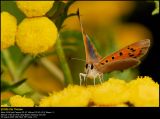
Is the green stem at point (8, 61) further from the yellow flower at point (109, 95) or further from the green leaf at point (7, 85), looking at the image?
the yellow flower at point (109, 95)

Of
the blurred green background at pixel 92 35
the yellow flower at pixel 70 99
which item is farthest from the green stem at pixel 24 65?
the yellow flower at pixel 70 99

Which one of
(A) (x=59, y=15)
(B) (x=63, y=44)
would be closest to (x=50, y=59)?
(B) (x=63, y=44)

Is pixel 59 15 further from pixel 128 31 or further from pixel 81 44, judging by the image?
pixel 128 31

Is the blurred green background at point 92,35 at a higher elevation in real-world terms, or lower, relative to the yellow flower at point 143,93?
lower

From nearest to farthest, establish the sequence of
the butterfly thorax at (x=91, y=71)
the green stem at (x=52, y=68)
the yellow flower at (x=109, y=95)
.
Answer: the yellow flower at (x=109, y=95)
the butterfly thorax at (x=91, y=71)
the green stem at (x=52, y=68)

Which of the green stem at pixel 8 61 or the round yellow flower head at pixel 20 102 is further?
the green stem at pixel 8 61

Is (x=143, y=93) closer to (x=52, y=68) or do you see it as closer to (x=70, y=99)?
(x=70, y=99)

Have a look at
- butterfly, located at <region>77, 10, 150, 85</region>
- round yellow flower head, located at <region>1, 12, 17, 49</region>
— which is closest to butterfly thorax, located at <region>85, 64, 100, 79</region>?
butterfly, located at <region>77, 10, 150, 85</region>

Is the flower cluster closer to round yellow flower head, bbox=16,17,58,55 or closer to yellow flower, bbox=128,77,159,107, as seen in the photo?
round yellow flower head, bbox=16,17,58,55
